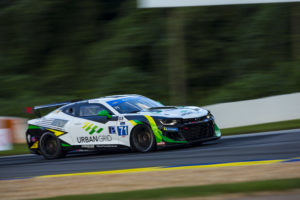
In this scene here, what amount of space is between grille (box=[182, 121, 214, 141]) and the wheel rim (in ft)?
2.56

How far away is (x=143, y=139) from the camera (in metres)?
11.1

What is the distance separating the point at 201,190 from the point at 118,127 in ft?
18.2

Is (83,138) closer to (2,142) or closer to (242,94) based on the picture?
(2,142)

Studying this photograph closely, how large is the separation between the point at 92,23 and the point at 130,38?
496 cm

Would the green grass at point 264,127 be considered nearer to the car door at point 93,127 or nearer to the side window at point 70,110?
the car door at point 93,127

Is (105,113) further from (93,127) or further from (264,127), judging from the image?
(264,127)

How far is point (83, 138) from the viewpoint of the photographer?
39.7 ft

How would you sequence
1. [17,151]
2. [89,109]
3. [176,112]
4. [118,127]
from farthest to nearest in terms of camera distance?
[17,151] → [89,109] → [118,127] → [176,112]

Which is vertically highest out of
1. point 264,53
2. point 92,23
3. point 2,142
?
point 92,23

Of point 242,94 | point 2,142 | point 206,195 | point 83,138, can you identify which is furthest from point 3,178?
point 242,94

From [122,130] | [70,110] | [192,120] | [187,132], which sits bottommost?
[187,132]

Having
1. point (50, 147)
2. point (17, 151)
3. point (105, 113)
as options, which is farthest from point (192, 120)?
point (17, 151)

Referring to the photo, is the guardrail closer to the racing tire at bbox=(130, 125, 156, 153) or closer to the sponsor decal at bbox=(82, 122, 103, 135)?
the sponsor decal at bbox=(82, 122, 103, 135)

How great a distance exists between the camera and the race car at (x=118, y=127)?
10844 millimetres
